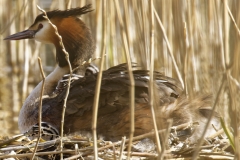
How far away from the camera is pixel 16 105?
22.4 feet

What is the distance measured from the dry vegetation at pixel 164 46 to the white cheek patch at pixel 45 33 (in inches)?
10.6

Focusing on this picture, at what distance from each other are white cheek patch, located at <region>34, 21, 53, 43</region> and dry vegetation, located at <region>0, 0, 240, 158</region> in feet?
0.88

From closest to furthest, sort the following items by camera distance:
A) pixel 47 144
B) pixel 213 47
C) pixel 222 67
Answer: pixel 222 67 → pixel 213 47 → pixel 47 144

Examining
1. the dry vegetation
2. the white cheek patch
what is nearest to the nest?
the dry vegetation

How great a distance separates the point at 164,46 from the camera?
5.54m

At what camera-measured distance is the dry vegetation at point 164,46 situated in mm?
2924

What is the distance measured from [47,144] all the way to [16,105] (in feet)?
10.6

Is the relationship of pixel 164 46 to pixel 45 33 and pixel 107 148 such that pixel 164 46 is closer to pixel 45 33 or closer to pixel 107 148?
pixel 45 33

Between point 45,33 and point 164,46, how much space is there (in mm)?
1215

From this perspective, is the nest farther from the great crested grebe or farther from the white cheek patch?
the white cheek patch

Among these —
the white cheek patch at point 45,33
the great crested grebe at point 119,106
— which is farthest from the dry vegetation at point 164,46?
the white cheek patch at point 45,33

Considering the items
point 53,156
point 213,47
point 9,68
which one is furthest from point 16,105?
point 213,47

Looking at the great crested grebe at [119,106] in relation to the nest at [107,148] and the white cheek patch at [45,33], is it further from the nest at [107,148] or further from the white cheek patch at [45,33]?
the white cheek patch at [45,33]

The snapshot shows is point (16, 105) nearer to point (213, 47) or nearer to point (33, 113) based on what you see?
point (33, 113)
